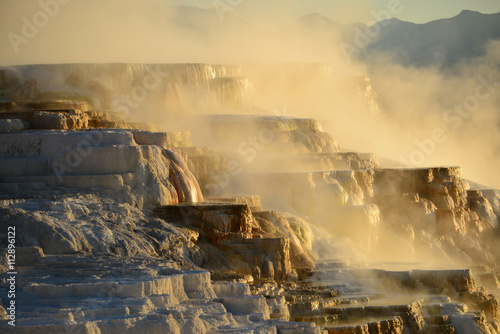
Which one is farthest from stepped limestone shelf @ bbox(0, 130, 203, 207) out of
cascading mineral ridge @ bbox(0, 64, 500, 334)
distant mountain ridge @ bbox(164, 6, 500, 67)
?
distant mountain ridge @ bbox(164, 6, 500, 67)

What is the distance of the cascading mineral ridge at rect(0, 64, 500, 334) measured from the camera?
18.4 m

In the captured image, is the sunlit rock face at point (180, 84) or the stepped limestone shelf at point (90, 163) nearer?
the stepped limestone shelf at point (90, 163)

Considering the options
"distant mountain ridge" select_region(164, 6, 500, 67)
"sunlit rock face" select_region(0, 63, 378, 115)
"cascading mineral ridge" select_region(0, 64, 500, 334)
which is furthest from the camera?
"distant mountain ridge" select_region(164, 6, 500, 67)

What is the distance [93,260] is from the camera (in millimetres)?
19469

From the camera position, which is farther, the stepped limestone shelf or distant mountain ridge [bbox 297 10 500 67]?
distant mountain ridge [bbox 297 10 500 67]

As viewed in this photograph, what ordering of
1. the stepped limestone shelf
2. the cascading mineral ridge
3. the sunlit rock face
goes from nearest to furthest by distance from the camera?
the cascading mineral ridge < the stepped limestone shelf < the sunlit rock face

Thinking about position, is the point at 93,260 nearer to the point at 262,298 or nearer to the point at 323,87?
the point at 262,298

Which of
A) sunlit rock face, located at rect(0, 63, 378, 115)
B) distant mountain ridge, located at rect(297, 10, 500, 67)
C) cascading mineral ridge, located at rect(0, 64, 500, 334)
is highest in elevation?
distant mountain ridge, located at rect(297, 10, 500, 67)

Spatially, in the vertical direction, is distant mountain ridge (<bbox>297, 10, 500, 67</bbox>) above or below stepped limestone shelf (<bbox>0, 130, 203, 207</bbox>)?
above

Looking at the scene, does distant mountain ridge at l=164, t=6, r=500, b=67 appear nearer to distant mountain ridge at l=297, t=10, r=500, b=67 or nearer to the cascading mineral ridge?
distant mountain ridge at l=297, t=10, r=500, b=67

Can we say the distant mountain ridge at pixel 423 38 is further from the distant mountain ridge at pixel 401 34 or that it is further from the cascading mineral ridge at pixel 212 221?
the cascading mineral ridge at pixel 212 221

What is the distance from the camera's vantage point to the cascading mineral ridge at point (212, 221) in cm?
1838

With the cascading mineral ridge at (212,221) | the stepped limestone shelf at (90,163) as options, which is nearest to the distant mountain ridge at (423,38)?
the cascading mineral ridge at (212,221)

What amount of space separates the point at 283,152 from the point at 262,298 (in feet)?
53.9
